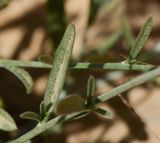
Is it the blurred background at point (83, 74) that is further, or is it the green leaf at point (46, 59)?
the blurred background at point (83, 74)

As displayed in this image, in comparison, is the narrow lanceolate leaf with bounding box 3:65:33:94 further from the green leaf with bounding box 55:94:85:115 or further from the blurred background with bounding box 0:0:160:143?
the blurred background with bounding box 0:0:160:143

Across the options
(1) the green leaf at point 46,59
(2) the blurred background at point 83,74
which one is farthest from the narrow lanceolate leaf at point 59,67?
(2) the blurred background at point 83,74

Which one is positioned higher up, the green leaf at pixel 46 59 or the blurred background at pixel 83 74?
the green leaf at pixel 46 59

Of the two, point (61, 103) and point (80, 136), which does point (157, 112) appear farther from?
point (61, 103)

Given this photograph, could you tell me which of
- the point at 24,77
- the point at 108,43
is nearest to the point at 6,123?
the point at 24,77

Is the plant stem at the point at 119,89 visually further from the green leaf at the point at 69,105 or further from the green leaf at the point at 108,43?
the green leaf at the point at 108,43

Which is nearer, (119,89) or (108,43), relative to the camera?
(119,89)

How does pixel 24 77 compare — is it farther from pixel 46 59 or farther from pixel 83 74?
pixel 83 74
